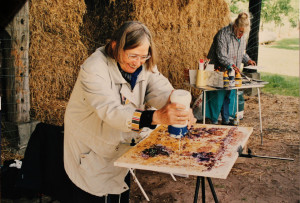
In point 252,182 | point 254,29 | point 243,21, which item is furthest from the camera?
point 254,29

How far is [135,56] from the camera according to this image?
7.58ft

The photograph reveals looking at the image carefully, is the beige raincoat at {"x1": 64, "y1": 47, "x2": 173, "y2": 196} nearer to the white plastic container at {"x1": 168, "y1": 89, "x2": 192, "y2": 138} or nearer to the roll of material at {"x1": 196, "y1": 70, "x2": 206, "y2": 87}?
the white plastic container at {"x1": 168, "y1": 89, "x2": 192, "y2": 138}

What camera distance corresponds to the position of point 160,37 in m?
7.32

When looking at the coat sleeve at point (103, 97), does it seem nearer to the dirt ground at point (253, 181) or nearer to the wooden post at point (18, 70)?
the dirt ground at point (253, 181)

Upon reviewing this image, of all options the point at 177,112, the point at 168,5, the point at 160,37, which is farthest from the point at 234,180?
the point at 168,5

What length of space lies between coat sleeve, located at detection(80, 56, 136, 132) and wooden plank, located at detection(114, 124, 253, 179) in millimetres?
291

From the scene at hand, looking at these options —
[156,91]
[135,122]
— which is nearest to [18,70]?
[156,91]

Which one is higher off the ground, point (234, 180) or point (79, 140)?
point (79, 140)

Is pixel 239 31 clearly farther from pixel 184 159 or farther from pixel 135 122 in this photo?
pixel 135 122

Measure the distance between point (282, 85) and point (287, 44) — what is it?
10.5 meters

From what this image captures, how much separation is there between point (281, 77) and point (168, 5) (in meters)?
6.24

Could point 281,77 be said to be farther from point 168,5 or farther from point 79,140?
point 79,140

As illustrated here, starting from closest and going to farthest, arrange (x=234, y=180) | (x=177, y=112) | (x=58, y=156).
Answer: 1. (x=177, y=112)
2. (x=58, y=156)
3. (x=234, y=180)

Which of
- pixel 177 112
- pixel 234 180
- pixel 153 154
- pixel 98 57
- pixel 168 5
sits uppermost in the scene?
pixel 168 5
